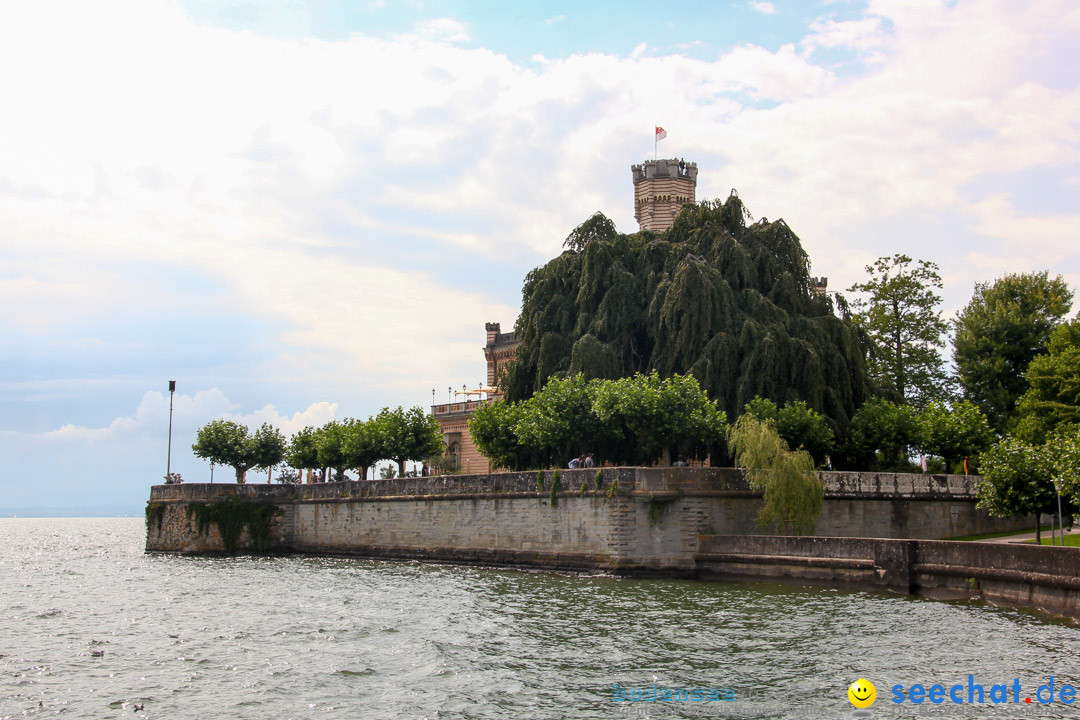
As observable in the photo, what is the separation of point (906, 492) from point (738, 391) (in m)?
6.28

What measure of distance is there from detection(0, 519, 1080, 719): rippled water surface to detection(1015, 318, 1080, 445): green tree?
17462 mm

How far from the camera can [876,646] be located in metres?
17.1

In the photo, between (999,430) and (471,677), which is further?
(999,430)

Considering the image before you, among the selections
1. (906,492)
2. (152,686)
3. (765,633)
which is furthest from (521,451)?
(152,686)

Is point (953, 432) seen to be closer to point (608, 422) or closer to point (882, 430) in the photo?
point (882, 430)

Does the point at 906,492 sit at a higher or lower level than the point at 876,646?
higher

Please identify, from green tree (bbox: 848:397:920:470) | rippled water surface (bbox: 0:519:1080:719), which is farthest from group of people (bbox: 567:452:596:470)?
green tree (bbox: 848:397:920:470)

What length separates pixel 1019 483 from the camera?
25.2 meters

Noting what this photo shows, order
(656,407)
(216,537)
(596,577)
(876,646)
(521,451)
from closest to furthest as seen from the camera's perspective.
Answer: (876,646)
(596,577)
(656,407)
(521,451)
(216,537)

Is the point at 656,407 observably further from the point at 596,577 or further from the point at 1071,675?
the point at 1071,675

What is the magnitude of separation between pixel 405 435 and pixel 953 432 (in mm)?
23822

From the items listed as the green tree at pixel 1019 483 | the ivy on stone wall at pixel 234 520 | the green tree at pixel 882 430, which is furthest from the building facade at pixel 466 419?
the green tree at pixel 1019 483

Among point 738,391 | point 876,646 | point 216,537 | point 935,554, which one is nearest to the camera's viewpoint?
point 876,646

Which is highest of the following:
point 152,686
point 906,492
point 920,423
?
point 920,423
